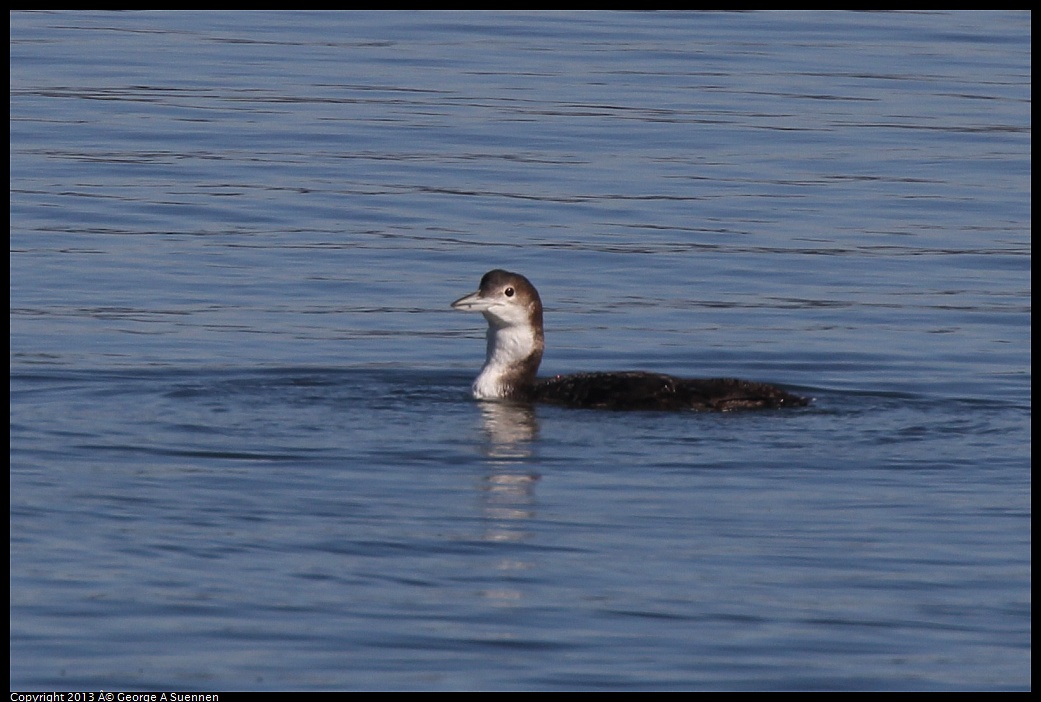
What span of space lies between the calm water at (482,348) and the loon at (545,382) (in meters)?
0.19

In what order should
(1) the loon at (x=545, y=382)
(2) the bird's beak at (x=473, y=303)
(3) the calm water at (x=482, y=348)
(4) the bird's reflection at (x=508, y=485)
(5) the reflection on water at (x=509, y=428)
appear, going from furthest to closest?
(2) the bird's beak at (x=473, y=303) → (1) the loon at (x=545, y=382) → (5) the reflection on water at (x=509, y=428) → (4) the bird's reflection at (x=508, y=485) → (3) the calm water at (x=482, y=348)

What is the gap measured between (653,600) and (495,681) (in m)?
1.24

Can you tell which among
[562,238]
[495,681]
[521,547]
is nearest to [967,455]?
[521,547]

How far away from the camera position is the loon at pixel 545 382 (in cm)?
1324

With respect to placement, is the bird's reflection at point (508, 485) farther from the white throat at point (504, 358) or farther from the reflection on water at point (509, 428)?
the white throat at point (504, 358)

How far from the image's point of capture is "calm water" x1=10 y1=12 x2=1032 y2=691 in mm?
9086

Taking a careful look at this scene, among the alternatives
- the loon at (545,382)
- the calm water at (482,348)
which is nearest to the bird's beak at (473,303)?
the loon at (545,382)

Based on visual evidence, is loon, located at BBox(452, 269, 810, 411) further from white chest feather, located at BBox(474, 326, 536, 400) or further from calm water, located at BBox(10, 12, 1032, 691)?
calm water, located at BBox(10, 12, 1032, 691)

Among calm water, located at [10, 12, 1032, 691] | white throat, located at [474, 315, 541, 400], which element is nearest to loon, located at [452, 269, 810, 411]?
white throat, located at [474, 315, 541, 400]

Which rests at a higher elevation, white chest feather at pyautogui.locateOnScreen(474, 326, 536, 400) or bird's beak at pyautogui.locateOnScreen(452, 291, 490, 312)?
bird's beak at pyautogui.locateOnScreen(452, 291, 490, 312)

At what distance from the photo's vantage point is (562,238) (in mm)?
19859

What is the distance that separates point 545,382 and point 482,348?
93.7 inches

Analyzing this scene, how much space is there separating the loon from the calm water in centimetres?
19
